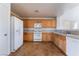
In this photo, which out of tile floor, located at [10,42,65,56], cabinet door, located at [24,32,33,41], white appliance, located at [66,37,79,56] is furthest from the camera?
cabinet door, located at [24,32,33,41]

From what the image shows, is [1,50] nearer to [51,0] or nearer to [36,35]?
[51,0]

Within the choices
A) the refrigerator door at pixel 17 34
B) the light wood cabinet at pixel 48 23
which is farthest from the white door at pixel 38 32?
the refrigerator door at pixel 17 34

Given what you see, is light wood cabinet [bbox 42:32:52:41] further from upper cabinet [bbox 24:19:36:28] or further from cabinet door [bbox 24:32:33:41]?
upper cabinet [bbox 24:19:36:28]

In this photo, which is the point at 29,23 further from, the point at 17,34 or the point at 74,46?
the point at 74,46

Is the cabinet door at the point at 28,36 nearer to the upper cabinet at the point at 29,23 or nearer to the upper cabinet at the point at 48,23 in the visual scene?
the upper cabinet at the point at 29,23

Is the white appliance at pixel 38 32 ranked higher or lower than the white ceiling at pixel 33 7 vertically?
lower

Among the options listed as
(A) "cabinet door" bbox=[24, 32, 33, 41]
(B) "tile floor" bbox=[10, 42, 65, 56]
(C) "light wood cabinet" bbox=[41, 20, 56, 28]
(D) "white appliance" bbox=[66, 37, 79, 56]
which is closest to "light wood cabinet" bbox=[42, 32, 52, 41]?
(C) "light wood cabinet" bbox=[41, 20, 56, 28]

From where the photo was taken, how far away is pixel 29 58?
1.51 meters

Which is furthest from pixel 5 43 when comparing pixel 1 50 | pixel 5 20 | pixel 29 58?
pixel 29 58

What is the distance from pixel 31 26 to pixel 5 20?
568 centimetres

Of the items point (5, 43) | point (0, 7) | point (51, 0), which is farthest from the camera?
point (5, 43)

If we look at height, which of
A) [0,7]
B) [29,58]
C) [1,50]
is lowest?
[1,50]

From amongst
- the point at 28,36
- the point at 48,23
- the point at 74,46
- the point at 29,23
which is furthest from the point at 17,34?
the point at 48,23

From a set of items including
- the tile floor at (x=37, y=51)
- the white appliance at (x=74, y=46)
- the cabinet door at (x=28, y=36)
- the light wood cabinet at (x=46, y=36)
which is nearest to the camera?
the white appliance at (x=74, y=46)
